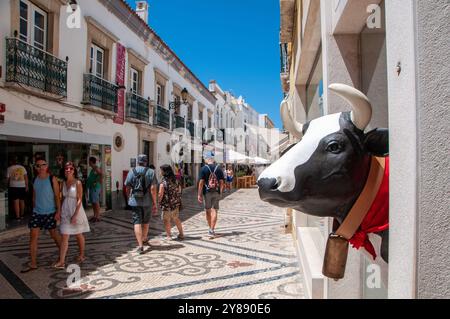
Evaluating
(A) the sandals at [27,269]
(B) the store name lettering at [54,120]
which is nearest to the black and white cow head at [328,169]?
(A) the sandals at [27,269]

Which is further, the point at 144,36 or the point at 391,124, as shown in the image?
the point at 144,36

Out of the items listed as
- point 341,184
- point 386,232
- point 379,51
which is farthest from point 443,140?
point 379,51

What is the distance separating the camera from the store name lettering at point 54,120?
8488 millimetres

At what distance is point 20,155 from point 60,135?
5.91 ft

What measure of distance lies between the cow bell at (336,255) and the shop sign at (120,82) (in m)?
11.8

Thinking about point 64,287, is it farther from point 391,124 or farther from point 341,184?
point 391,124

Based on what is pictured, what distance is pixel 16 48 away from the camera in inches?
305

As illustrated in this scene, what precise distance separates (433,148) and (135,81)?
14.7 meters

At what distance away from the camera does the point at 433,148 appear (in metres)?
1.07

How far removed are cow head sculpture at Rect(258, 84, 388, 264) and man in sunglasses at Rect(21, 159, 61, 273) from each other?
471 cm

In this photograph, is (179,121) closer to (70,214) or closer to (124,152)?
(124,152)

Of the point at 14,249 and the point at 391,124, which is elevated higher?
the point at 391,124

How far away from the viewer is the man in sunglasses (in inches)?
209

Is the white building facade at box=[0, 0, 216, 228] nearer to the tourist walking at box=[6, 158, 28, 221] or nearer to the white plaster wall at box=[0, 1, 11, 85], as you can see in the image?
the white plaster wall at box=[0, 1, 11, 85]
